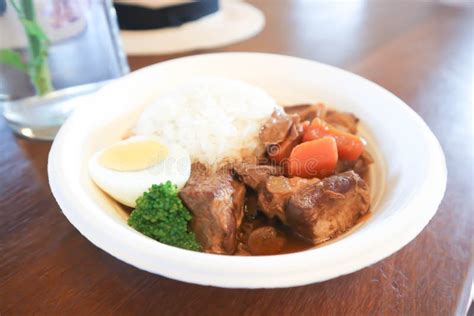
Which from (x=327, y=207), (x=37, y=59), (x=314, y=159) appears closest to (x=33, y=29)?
(x=37, y=59)

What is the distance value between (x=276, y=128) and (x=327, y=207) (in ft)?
1.63

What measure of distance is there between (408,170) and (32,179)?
5.11ft

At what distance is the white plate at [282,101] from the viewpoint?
105cm

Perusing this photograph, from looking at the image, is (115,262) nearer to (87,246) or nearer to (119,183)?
(87,246)

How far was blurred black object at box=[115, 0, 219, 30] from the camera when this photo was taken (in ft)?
10.7

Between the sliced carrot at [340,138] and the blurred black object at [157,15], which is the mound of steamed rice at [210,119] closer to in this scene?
the sliced carrot at [340,138]

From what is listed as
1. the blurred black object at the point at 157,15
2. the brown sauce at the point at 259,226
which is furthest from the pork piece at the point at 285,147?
the blurred black object at the point at 157,15

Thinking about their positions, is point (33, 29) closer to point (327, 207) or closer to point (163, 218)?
point (163, 218)

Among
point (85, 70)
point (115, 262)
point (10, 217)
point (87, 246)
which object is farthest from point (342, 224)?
point (85, 70)

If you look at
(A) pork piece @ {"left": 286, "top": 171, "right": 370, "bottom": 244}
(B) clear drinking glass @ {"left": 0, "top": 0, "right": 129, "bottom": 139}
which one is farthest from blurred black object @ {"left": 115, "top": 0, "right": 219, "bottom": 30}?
(A) pork piece @ {"left": 286, "top": 171, "right": 370, "bottom": 244}

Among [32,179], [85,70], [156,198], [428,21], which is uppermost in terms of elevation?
[85,70]

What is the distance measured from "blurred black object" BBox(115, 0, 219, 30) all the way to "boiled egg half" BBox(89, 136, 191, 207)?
6.41 feet

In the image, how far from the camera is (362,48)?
3135mm

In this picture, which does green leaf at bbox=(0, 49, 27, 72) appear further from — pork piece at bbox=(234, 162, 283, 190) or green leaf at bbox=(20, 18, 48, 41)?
pork piece at bbox=(234, 162, 283, 190)
